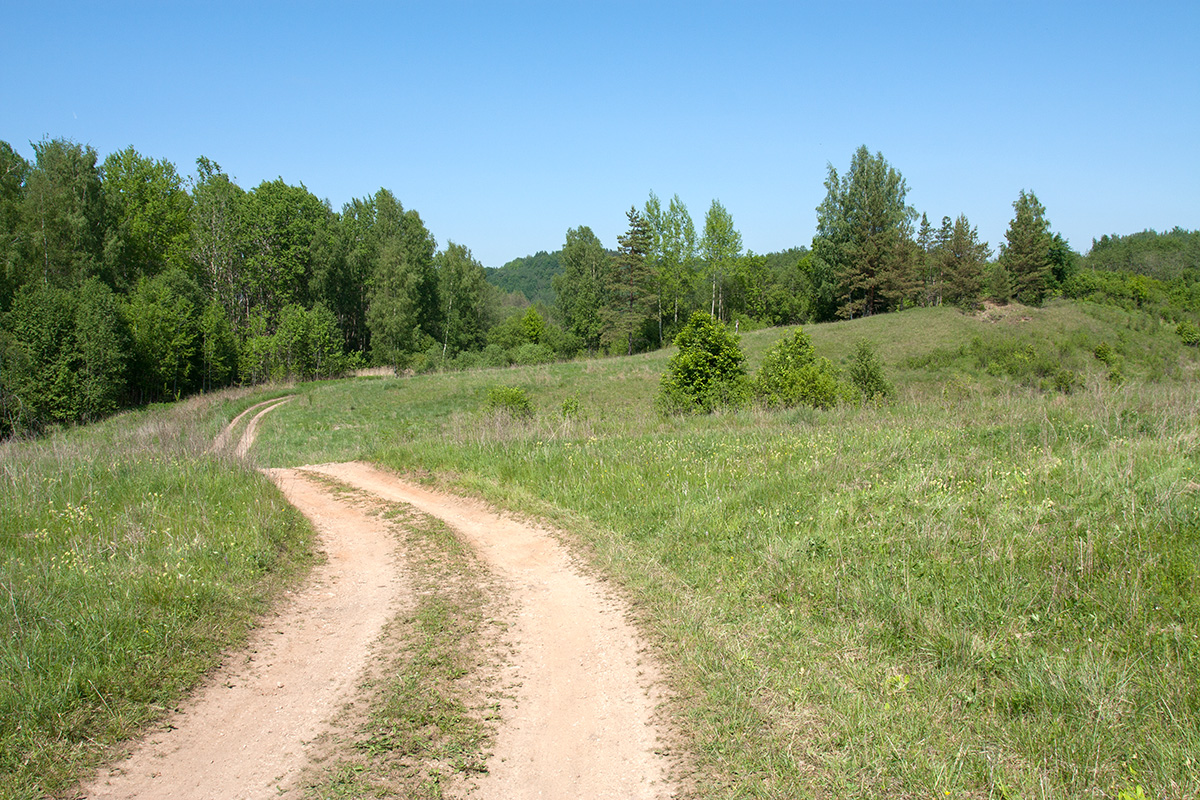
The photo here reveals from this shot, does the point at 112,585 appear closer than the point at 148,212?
Yes

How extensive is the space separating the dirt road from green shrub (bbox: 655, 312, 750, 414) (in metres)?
14.4

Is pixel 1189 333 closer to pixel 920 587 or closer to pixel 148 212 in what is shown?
pixel 920 587

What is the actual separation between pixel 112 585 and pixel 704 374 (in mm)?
18363

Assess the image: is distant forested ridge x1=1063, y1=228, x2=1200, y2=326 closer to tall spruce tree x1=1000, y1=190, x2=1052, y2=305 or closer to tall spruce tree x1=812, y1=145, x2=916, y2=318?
tall spruce tree x1=1000, y1=190, x2=1052, y2=305

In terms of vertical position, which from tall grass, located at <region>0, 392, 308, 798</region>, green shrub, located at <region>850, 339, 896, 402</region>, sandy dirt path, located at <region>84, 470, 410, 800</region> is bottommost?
sandy dirt path, located at <region>84, 470, 410, 800</region>

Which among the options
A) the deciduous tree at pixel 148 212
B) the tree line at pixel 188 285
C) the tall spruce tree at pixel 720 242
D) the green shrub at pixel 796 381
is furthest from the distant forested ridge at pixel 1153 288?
the deciduous tree at pixel 148 212

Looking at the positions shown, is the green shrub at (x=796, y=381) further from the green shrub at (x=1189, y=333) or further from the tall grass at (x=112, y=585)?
the green shrub at (x=1189, y=333)

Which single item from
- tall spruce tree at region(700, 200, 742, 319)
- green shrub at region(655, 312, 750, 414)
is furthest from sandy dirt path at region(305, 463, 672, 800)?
tall spruce tree at region(700, 200, 742, 319)

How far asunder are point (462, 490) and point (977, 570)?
8065 millimetres

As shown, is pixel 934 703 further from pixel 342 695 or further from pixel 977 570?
pixel 342 695

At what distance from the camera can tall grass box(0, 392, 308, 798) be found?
427 centimetres

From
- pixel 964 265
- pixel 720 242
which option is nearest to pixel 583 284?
pixel 720 242

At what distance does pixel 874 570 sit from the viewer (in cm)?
613

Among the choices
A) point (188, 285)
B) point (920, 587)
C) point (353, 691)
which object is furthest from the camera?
point (188, 285)
